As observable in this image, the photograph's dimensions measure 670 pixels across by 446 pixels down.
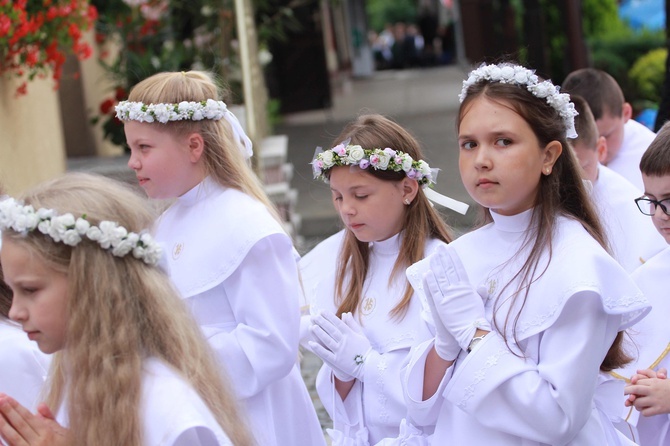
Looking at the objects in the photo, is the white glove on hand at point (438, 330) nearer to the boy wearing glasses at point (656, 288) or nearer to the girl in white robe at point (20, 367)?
the boy wearing glasses at point (656, 288)

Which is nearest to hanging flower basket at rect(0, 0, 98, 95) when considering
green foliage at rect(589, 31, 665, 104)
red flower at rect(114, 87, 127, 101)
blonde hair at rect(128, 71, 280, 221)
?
red flower at rect(114, 87, 127, 101)

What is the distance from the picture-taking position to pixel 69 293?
2.34m

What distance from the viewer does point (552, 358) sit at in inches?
110

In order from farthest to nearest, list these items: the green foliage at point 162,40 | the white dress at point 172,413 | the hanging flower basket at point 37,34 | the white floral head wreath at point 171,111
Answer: the green foliage at point 162,40 → the hanging flower basket at point 37,34 → the white floral head wreath at point 171,111 → the white dress at point 172,413

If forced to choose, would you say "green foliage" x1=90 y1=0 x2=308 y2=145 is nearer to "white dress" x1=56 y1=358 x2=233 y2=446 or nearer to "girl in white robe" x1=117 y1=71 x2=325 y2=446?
"girl in white robe" x1=117 y1=71 x2=325 y2=446

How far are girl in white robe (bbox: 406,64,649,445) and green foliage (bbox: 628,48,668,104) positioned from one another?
13.1m

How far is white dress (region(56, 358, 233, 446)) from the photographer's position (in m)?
2.22

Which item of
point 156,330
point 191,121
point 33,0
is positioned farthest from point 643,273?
point 33,0

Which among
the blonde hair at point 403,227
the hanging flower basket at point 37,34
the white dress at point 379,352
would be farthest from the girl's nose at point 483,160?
the hanging flower basket at point 37,34

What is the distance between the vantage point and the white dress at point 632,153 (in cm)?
560

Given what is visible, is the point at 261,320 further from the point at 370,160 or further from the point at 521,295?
the point at 521,295

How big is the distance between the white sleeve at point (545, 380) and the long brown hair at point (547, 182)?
0.22 metres

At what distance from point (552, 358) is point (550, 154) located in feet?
2.09

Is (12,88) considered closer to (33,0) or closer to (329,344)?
(33,0)
